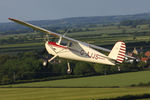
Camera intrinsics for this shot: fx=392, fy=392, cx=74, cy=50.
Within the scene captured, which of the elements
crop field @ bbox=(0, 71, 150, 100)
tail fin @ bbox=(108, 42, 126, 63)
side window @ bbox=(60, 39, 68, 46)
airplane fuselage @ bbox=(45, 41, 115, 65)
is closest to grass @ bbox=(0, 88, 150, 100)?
crop field @ bbox=(0, 71, 150, 100)

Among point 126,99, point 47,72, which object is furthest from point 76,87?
point 47,72

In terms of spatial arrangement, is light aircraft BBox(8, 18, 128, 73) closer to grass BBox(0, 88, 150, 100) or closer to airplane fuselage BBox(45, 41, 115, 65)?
airplane fuselage BBox(45, 41, 115, 65)

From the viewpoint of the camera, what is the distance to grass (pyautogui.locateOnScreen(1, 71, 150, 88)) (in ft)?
205

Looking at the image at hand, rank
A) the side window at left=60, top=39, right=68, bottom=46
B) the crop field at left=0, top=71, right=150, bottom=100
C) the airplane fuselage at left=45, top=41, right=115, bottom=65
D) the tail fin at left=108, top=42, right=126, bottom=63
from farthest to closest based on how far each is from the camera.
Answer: the crop field at left=0, top=71, right=150, bottom=100 → the side window at left=60, top=39, right=68, bottom=46 → the airplane fuselage at left=45, top=41, right=115, bottom=65 → the tail fin at left=108, top=42, right=126, bottom=63

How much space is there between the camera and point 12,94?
2099 inches

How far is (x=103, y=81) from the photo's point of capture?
64.7 m

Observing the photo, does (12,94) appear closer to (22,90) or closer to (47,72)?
(22,90)

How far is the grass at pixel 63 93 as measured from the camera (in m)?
48.4

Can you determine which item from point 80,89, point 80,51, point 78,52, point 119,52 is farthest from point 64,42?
point 80,89

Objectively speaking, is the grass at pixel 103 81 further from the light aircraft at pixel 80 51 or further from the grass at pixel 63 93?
the light aircraft at pixel 80 51

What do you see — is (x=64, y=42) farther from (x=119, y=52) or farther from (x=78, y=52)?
(x=119, y=52)

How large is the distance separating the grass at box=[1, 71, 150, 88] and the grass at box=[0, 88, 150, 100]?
14.8 ft

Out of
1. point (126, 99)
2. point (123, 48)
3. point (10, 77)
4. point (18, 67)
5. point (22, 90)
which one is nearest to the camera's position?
point (123, 48)

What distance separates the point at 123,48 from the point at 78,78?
39.6 metres
